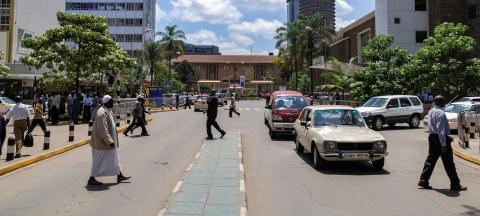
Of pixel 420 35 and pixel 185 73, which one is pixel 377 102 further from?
pixel 185 73

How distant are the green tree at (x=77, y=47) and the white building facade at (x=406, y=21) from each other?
29495mm

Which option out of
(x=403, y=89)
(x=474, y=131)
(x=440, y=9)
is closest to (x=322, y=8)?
(x=440, y=9)

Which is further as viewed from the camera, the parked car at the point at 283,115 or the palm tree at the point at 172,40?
the palm tree at the point at 172,40

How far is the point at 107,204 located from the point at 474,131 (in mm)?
15997

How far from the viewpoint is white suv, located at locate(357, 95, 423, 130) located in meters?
22.8

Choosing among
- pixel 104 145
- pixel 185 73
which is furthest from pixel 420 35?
pixel 185 73

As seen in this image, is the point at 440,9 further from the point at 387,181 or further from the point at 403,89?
the point at 387,181

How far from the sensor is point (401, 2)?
48062 mm

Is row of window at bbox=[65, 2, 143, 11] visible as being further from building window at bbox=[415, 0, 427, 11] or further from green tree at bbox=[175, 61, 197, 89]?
building window at bbox=[415, 0, 427, 11]

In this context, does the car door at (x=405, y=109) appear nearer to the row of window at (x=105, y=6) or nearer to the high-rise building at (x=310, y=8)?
the high-rise building at (x=310, y=8)

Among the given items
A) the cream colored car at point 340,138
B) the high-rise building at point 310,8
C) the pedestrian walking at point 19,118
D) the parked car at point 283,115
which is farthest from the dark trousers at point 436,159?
the high-rise building at point 310,8

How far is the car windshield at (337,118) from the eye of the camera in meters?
12.1

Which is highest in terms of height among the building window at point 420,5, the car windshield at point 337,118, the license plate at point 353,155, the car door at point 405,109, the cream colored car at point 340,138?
the building window at point 420,5

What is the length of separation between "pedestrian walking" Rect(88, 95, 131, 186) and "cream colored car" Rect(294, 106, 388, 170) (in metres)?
4.55
